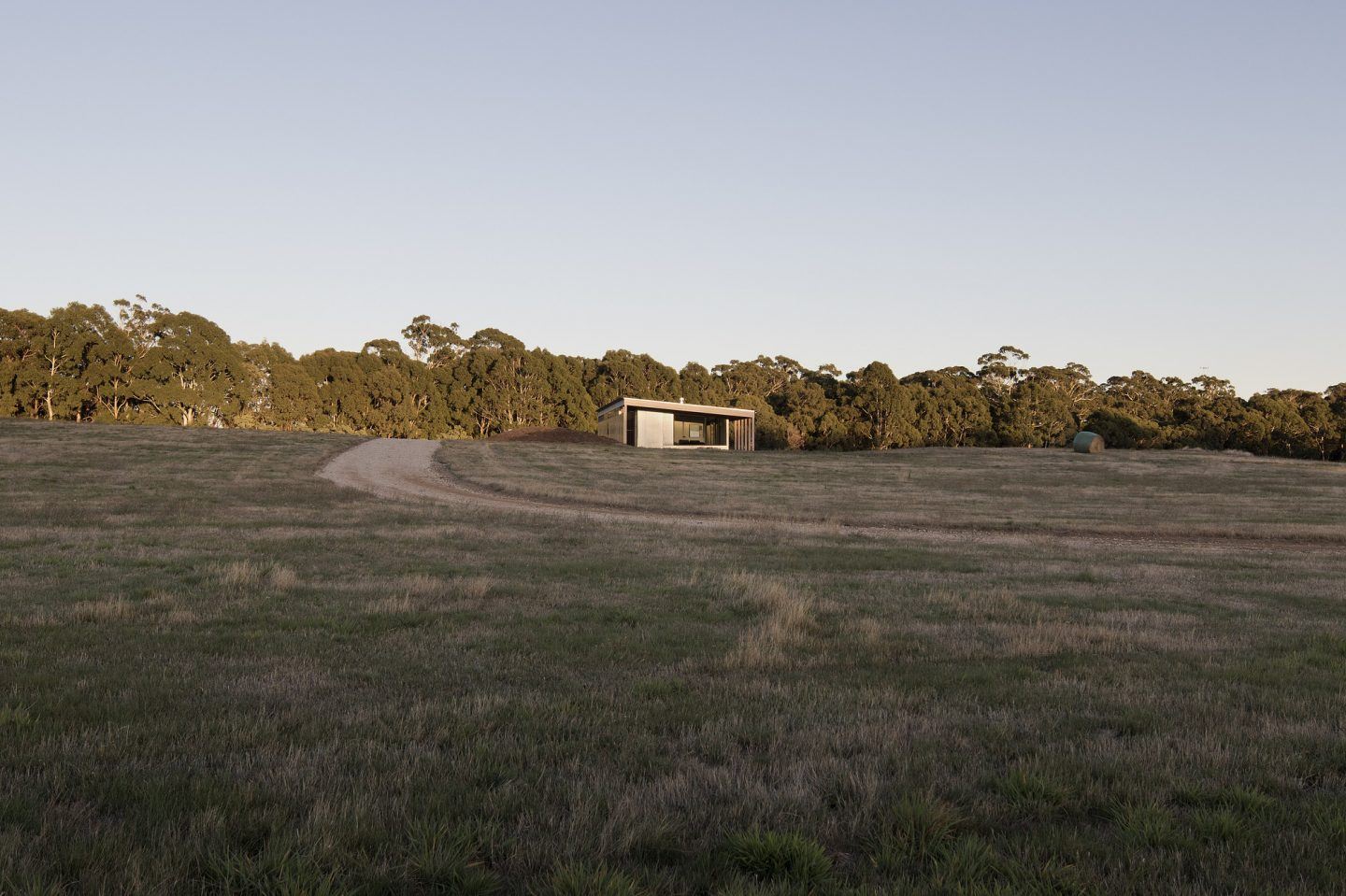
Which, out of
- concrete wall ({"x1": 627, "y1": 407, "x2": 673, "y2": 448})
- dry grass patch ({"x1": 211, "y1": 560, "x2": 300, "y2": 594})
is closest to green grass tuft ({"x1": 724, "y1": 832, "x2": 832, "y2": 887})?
dry grass patch ({"x1": 211, "y1": 560, "x2": 300, "y2": 594})

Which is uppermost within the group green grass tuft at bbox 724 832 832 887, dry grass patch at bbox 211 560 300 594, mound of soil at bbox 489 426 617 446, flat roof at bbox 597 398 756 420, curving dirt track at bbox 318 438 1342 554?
flat roof at bbox 597 398 756 420

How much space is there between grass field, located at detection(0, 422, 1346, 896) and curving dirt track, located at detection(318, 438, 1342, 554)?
655 centimetres

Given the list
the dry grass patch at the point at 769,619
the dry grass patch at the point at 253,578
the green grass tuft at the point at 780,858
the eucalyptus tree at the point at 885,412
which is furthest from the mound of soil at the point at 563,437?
the green grass tuft at the point at 780,858

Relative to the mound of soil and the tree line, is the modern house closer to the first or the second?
the mound of soil

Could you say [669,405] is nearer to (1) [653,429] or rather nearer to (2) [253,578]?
(1) [653,429]

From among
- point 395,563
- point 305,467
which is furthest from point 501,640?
point 305,467

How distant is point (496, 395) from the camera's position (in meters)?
81.1

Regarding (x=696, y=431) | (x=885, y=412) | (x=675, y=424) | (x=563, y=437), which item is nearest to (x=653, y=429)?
(x=675, y=424)

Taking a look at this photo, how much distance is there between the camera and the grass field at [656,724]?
3641 mm

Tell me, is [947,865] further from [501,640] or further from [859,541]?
[859,541]

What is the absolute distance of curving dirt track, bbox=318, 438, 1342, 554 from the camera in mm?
21281

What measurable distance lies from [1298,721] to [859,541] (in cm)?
1395

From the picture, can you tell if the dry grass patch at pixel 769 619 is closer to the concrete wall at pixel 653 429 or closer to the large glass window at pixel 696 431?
the concrete wall at pixel 653 429

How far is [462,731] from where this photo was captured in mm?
5219
